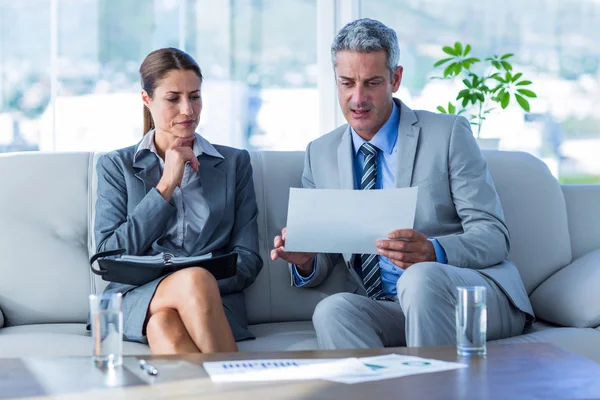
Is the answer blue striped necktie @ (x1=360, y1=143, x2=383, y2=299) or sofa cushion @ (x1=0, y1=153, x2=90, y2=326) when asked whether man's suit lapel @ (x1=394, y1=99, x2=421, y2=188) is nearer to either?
blue striped necktie @ (x1=360, y1=143, x2=383, y2=299)

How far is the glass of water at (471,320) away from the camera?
4.84 feet

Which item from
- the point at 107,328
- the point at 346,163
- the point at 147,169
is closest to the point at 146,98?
the point at 147,169

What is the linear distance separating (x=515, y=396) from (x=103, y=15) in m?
3.06

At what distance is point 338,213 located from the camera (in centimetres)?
201

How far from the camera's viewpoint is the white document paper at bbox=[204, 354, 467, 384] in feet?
4.34

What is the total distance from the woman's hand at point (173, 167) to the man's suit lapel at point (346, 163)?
0.43 m

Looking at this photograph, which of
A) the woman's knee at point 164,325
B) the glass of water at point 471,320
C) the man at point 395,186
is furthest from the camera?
the man at point 395,186

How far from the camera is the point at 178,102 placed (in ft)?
7.91

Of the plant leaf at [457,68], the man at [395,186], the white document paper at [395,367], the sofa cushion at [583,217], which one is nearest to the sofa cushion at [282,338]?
the man at [395,186]

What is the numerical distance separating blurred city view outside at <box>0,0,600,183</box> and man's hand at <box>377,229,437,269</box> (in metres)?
1.92

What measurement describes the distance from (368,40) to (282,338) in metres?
0.89

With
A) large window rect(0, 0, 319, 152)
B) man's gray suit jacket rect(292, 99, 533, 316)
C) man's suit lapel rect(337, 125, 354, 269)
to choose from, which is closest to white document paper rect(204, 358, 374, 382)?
man's gray suit jacket rect(292, 99, 533, 316)

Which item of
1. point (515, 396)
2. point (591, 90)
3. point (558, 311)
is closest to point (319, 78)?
point (591, 90)

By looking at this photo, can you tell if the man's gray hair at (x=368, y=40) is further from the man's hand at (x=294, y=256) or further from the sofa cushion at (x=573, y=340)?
the sofa cushion at (x=573, y=340)
